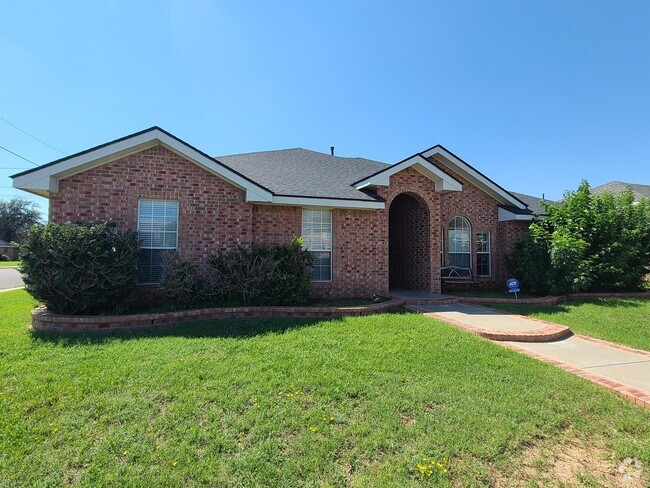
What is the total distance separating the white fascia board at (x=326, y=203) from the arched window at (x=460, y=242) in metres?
4.16

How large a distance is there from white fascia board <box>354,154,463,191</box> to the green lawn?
13.1 ft

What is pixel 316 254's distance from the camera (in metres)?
10.5

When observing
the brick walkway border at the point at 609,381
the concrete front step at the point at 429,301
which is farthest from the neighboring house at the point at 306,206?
the brick walkway border at the point at 609,381

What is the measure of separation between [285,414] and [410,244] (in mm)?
9895

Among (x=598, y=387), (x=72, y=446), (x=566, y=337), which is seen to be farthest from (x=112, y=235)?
(x=566, y=337)

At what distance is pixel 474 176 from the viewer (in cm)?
1304

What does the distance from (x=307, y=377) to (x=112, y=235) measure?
219 inches

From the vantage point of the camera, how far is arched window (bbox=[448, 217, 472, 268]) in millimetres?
13290

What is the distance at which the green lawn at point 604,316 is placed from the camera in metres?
7.25

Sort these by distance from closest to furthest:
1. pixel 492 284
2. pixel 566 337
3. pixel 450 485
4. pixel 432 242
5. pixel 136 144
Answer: pixel 450 485, pixel 566 337, pixel 136 144, pixel 432 242, pixel 492 284

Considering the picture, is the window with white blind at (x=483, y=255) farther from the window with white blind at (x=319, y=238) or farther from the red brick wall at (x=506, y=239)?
the window with white blind at (x=319, y=238)

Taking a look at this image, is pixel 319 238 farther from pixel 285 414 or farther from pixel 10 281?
pixel 10 281

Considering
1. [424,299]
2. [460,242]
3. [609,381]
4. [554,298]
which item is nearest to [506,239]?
[460,242]

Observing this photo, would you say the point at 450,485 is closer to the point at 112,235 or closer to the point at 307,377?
the point at 307,377
